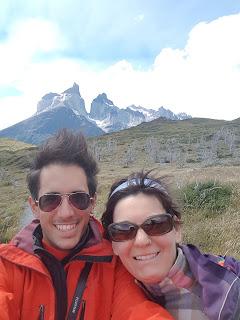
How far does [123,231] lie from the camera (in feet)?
8.92

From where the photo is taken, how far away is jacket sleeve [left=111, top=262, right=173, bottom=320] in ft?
8.18

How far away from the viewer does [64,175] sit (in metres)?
3.15

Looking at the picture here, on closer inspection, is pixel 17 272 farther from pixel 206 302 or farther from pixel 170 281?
pixel 206 302

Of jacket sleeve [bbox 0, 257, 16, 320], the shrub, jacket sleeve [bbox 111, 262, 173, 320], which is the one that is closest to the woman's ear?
jacket sleeve [bbox 111, 262, 173, 320]

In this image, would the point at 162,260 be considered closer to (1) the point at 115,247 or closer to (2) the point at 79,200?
(1) the point at 115,247

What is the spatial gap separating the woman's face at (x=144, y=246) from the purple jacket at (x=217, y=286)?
0.18m

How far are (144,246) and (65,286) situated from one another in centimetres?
60

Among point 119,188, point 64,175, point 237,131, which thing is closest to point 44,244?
point 64,175

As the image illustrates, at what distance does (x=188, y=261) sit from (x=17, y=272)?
1.14 metres

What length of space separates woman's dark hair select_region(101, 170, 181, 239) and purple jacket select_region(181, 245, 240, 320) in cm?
36

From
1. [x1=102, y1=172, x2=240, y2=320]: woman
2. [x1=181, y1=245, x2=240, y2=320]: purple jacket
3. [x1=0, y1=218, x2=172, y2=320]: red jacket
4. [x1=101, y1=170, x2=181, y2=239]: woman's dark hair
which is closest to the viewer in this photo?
[x1=181, y1=245, x2=240, y2=320]: purple jacket

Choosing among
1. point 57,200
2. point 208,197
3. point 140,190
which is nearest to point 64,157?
point 57,200

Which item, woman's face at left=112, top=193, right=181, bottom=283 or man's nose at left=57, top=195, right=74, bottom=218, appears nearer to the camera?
woman's face at left=112, top=193, right=181, bottom=283

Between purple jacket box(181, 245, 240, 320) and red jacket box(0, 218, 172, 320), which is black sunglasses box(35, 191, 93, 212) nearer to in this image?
red jacket box(0, 218, 172, 320)
